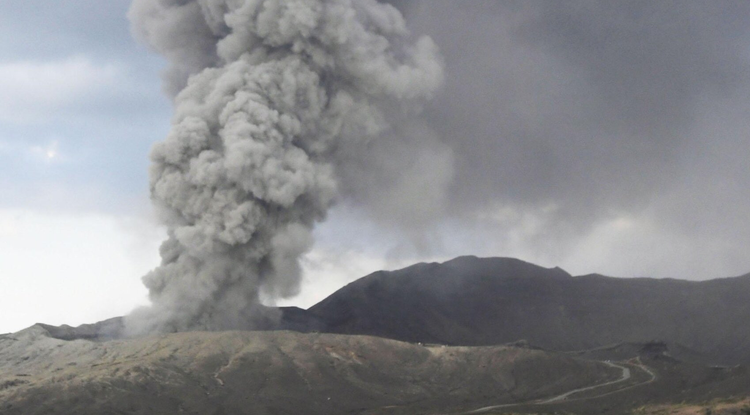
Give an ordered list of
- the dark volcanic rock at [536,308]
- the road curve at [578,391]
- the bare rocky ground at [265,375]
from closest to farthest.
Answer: the bare rocky ground at [265,375] < the road curve at [578,391] < the dark volcanic rock at [536,308]

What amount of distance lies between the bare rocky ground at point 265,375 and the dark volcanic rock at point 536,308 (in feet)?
103

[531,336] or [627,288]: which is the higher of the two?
[627,288]

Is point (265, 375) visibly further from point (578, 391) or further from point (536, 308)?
point (536, 308)

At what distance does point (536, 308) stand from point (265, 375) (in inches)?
2961

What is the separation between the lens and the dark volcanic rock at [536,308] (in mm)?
116625

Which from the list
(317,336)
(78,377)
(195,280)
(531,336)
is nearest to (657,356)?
(531,336)

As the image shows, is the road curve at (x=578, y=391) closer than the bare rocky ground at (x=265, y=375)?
No

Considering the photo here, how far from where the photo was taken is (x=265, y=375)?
2692 inches

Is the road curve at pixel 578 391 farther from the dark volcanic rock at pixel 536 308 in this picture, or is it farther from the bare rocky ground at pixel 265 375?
the dark volcanic rock at pixel 536 308

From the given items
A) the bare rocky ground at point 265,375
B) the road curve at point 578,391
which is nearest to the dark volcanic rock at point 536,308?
the road curve at point 578,391

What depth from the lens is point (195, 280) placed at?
253 ft

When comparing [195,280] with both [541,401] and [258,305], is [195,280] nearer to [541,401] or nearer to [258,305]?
[258,305]

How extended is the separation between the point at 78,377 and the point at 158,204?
21287 millimetres

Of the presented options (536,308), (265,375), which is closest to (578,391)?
(265,375)
